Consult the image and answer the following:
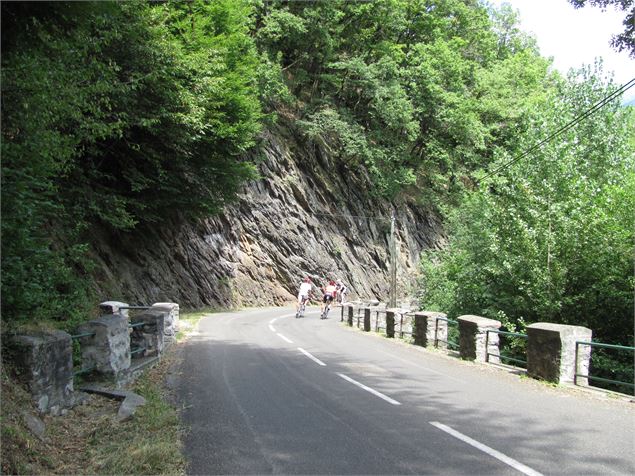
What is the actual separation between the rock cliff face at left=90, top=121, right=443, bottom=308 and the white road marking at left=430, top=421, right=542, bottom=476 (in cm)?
1471

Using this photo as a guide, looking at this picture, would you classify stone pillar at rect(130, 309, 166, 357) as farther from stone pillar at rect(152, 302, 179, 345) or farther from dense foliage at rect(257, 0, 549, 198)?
dense foliage at rect(257, 0, 549, 198)

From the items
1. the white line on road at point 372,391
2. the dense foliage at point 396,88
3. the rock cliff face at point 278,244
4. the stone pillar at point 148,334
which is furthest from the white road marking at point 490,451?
the dense foliage at point 396,88

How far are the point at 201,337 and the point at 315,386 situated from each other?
25.1ft

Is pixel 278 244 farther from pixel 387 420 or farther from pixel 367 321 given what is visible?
pixel 387 420

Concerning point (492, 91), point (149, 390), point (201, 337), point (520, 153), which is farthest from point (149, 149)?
point (492, 91)

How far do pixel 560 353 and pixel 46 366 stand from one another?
8491 mm

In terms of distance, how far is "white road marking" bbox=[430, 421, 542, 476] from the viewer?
4.75 metres

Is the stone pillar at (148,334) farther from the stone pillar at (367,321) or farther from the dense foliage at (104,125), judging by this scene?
the stone pillar at (367,321)

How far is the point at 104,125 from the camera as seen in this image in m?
10.2

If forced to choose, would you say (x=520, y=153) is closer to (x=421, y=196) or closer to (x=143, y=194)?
(x=143, y=194)

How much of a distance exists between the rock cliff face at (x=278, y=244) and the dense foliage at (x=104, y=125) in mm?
2213

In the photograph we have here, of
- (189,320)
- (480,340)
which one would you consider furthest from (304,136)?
(480,340)

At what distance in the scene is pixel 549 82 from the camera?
53.3 meters

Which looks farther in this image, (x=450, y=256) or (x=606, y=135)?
(x=606, y=135)
